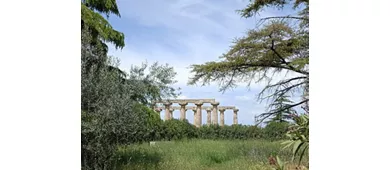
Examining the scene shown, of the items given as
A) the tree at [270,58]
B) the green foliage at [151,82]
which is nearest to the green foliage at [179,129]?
the green foliage at [151,82]

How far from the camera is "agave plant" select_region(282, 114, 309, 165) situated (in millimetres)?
2750

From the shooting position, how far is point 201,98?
2.97 m

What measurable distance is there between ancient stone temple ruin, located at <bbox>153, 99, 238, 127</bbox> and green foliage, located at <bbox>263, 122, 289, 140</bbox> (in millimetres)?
236

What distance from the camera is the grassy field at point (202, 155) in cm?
295

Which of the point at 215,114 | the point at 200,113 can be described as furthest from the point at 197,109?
the point at 215,114

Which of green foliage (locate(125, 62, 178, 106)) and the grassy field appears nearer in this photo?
the grassy field

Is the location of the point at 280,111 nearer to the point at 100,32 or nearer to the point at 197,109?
the point at 197,109

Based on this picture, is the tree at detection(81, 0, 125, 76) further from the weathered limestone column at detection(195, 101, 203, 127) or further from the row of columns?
the weathered limestone column at detection(195, 101, 203, 127)

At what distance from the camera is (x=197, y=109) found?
303cm

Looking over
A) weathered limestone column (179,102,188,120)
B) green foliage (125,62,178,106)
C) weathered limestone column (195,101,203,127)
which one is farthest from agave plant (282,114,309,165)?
green foliage (125,62,178,106)
